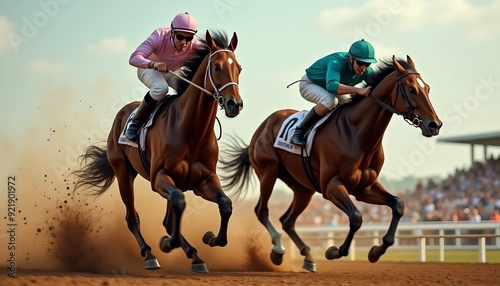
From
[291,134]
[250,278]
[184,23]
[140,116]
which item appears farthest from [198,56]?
[250,278]

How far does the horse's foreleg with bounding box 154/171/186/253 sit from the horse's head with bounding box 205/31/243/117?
2.57 feet

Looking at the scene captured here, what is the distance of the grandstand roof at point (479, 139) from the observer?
1930cm

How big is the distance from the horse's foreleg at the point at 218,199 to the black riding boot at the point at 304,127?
115 cm

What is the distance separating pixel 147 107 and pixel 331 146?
1.68m

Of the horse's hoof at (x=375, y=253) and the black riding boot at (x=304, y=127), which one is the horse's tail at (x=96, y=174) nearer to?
the black riding boot at (x=304, y=127)

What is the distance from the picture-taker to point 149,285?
18.3 feet

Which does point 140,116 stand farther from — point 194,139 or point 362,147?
point 362,147

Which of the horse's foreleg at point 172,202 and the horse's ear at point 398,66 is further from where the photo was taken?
the horse's ear at point 398,66

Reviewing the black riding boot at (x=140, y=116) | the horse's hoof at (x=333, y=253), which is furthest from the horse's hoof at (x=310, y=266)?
the black riding boot at (x=140, y=116)

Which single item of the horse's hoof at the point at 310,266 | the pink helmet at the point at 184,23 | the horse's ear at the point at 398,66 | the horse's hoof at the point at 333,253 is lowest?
the horse's hoof at the point at 310,266

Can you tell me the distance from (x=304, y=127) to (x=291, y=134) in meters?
0.30

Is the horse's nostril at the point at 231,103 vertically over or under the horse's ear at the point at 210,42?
under

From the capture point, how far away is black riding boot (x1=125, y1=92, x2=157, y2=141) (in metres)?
7.24

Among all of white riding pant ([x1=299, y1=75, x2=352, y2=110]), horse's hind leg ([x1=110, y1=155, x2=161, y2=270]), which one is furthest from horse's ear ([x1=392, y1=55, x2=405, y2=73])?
horse's hind leg ([x1=110, y1=155, x2=161, y2=270])
